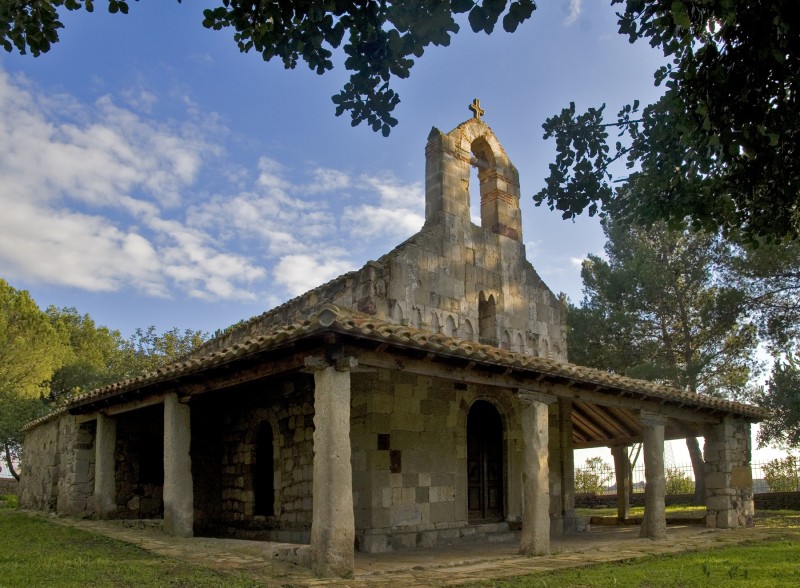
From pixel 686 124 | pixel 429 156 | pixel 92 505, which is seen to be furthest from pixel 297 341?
pixel 92 505

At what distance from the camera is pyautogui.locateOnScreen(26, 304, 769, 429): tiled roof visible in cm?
773

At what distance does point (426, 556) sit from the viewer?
9586 mm

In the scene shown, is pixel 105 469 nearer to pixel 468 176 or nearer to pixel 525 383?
pixel 525 383

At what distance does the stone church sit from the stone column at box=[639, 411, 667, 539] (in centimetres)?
3

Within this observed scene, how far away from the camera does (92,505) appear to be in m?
14.5

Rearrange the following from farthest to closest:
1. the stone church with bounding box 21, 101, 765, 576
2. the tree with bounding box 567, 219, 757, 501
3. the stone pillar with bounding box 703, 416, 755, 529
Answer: the tree with bounding box 567, 219, 757, 501 < the stone pillar with bounding box 703, 416, 755, 529 < the stone church with bounding box 21, 101, 765, 576

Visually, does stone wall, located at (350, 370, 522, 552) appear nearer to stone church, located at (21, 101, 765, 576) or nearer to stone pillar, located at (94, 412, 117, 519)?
stone church, located at (21, 101, 765, 576)

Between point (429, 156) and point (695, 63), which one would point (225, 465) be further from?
point (695, 63)

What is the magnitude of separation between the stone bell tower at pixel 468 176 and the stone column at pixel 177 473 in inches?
216

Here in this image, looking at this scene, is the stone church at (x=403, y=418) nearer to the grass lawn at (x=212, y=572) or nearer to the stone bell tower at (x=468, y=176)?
the stone bell tower at (x=468, y=176)

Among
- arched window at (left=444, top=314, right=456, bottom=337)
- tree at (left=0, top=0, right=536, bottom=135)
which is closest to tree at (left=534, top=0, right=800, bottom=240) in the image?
tree at (left=0, top=0, right=536, bottom=135)

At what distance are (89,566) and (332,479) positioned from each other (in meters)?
3.01

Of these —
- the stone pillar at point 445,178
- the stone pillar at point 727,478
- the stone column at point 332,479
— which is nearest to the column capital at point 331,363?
the stone column at point 332,479

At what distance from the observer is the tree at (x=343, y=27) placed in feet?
14.4
